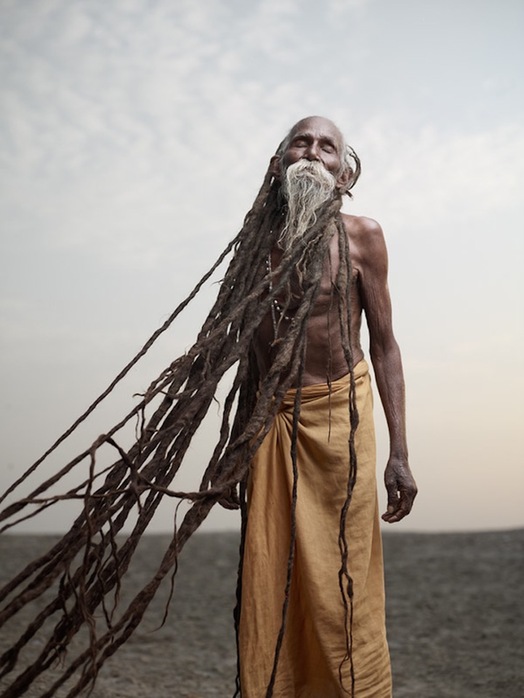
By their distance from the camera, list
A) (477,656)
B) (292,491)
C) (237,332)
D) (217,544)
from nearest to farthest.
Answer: (292,491)
(237,332)
(477,656)
(217,544)

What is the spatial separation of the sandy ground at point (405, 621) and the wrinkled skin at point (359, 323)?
7.31ft

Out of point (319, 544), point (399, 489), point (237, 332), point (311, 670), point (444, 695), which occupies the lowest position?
point (444, 695)

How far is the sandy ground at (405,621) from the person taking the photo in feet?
15.4

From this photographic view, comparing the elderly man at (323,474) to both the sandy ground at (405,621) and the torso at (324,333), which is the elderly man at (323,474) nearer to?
the torso at (324,333)

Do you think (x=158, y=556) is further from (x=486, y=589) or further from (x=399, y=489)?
(x=399, y=489)

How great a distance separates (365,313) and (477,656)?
10.9 feet

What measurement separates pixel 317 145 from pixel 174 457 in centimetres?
119

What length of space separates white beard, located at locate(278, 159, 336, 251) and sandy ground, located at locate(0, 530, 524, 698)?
8.66 ft

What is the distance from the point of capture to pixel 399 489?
2801 mm

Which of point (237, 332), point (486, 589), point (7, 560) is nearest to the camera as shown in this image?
point (237, 332)

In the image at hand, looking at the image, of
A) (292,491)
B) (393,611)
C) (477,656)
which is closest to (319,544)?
(292,491)

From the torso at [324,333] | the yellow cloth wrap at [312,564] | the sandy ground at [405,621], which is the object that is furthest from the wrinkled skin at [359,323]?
the sandy ground at [405,621]

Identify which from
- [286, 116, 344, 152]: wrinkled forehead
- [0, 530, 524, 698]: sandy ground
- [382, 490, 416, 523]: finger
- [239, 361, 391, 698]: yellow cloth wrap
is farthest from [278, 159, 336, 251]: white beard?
[0, 530, 524, 698]: sandy ground

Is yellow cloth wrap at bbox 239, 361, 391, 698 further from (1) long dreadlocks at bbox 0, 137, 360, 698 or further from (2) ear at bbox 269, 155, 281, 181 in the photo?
(2) ear at bbox 269, 155, 281, 181
